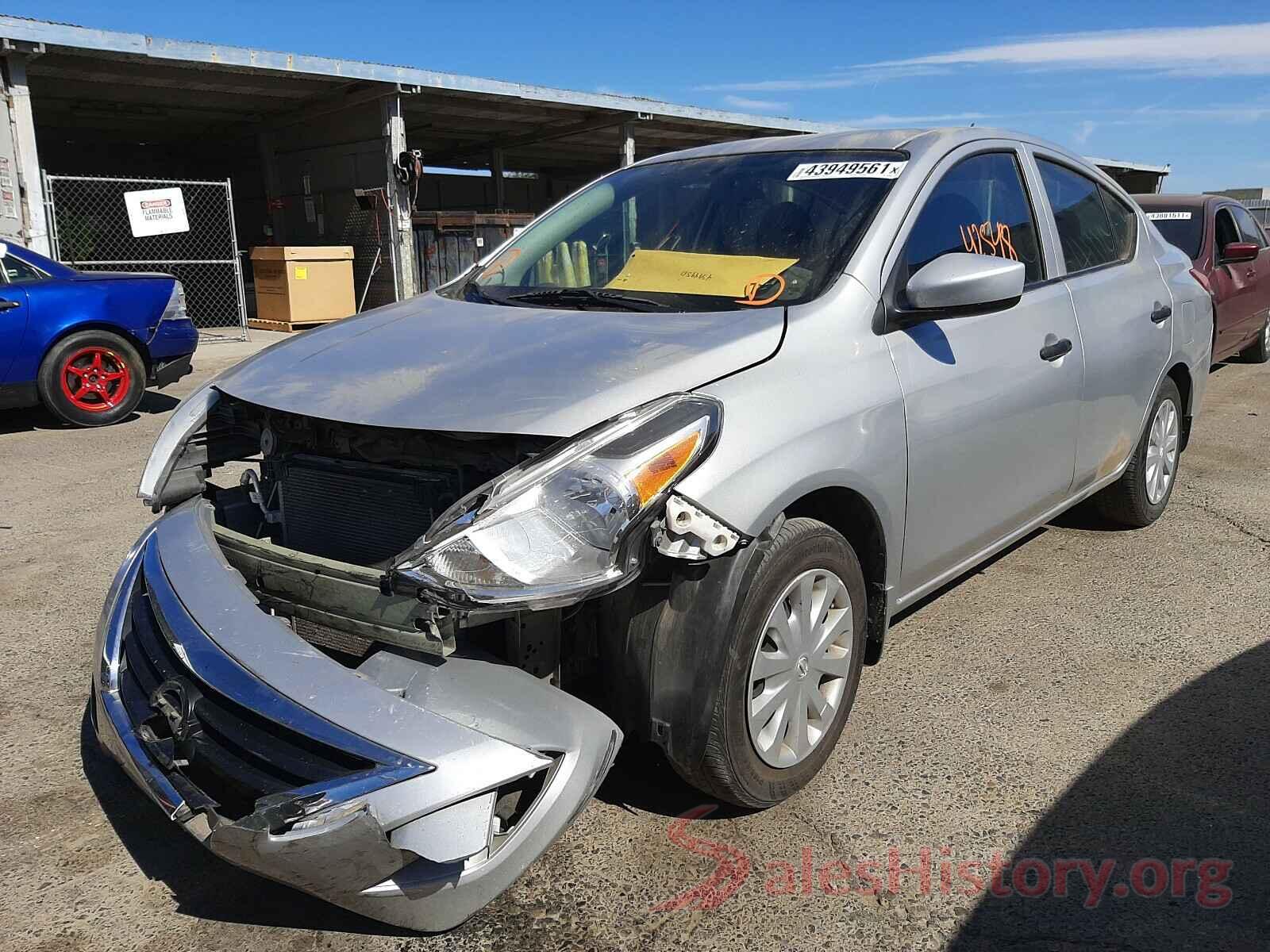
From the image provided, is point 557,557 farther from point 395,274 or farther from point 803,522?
point 395,274

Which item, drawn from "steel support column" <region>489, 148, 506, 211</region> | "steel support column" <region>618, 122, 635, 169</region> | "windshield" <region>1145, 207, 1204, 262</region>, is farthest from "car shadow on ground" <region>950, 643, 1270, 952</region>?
"steel support column" <region>489, 148, 506, 211</region>

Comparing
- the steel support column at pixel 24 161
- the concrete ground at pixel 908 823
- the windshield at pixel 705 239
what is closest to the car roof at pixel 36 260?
the steel support column at pixel 24 161

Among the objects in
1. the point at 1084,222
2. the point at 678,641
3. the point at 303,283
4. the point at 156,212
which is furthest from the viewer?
the point at 303,283

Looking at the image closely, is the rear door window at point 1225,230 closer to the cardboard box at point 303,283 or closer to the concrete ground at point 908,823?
the concrete ground at point 908,823

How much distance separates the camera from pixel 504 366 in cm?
245

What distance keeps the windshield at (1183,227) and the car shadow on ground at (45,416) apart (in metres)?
8.55

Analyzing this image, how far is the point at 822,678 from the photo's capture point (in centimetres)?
270

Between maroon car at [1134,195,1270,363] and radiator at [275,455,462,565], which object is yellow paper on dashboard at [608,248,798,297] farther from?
maroon car at [1134,195,1270,363]

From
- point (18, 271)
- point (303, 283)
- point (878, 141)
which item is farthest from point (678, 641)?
point (303, 283)

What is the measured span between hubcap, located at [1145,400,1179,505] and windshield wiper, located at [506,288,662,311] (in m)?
2.78

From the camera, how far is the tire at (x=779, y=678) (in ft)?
7.55

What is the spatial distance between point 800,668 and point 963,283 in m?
1.14

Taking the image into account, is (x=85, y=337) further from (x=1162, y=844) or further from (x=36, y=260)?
(x=1162, y=844)

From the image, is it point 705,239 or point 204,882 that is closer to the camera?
point 204,882
